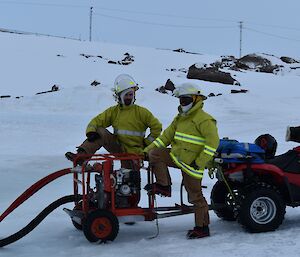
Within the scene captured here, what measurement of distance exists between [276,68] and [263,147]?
30.3 meters

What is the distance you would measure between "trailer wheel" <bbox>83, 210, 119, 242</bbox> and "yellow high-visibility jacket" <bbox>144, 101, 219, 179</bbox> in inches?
33.8

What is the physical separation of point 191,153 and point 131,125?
105 cm

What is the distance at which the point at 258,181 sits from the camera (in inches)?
228

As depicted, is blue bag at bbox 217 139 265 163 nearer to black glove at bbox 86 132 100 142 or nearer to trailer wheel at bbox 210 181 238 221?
trailer wheel at bbox 210 181 238 221

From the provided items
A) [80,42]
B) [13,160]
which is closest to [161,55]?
[80,42]

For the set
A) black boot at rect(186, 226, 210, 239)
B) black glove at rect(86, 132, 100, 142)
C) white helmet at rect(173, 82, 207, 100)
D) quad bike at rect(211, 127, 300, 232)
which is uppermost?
white helmet at rect(173, 82, 207, 100)

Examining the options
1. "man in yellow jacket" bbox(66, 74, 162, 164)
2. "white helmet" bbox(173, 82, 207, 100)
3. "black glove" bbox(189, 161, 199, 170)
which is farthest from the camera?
"man in yellow jacket" bbox(66, 74, 162, 164)

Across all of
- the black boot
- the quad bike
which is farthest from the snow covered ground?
the quad bike

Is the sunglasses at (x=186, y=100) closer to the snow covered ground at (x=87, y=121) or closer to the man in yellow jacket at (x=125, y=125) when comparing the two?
the man in yellow jacket at (x=125, y=125)

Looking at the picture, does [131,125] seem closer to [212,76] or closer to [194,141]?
[194,141]

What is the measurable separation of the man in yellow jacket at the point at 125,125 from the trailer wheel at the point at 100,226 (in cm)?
107

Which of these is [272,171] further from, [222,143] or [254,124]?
[254,124]

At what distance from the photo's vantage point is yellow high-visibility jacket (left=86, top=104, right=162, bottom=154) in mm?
6305

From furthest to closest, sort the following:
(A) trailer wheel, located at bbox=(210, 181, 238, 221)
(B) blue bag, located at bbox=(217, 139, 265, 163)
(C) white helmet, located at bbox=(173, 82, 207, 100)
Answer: (A) trailer wheel, located at bbox=(210, 181, 238, 221)
(B) blue bag, located at bbox=(217, 139, 265, 163)
(C) white helmet, located at bbox=(173, 82, 207, 100)
